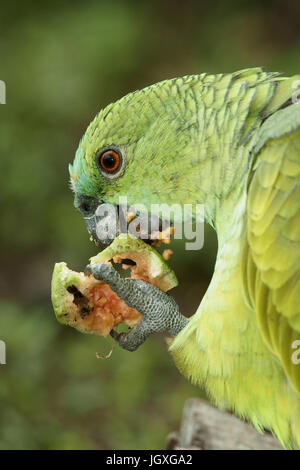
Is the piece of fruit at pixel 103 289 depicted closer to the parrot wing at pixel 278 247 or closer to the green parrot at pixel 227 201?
the green parrot at pixel 227 201

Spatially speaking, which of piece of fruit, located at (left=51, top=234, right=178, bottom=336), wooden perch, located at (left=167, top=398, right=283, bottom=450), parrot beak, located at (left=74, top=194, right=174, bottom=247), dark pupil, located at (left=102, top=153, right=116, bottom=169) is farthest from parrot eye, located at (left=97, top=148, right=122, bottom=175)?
wooden perch, located at (left=167, top=398, right=283, bottom=450)

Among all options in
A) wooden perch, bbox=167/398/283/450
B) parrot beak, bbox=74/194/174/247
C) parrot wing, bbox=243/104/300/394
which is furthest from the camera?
wooden perch, bbox=167/398/283/450

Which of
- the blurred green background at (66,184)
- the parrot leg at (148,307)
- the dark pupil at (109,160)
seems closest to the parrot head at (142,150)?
the dark pupil at (109,160)

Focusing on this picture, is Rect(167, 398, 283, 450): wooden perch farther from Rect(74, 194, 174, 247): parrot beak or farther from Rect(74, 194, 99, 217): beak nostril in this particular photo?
Rect(74, 194, 99, 217): beak nostril

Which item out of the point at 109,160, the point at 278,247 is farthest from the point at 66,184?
the point at 278,247

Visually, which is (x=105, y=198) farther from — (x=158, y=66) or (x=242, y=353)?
(x=158, y=66)
